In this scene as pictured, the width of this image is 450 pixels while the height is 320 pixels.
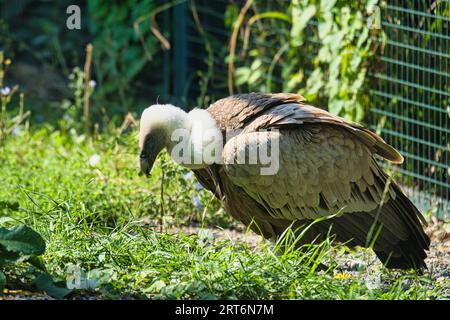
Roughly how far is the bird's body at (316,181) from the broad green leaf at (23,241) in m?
1.00

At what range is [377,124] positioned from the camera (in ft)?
20.8

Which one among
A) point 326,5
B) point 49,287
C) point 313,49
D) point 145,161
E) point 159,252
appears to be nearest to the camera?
point 49,287

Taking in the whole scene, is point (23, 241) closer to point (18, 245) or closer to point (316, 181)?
point (18, 245)

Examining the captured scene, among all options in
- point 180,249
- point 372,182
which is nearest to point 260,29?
point 372,182

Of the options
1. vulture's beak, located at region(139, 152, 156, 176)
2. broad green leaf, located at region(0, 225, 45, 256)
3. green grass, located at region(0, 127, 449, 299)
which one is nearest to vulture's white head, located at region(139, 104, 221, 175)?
vulture's beak, located at region(139, 152, 156, 176)

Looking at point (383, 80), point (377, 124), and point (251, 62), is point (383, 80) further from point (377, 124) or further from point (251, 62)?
point (251, 62)

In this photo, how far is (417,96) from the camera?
6.02 metres

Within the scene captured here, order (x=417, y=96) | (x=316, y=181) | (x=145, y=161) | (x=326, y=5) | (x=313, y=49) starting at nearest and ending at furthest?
(x=316, y=181) → (x=145, y=161) → (x=417, y=96) → (x=326, y=5) → (x=313, y=49)

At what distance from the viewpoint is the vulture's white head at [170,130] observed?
481 centimetres

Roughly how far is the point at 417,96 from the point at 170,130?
6.36 ft

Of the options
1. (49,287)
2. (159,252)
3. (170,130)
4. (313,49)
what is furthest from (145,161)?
(313,49)
